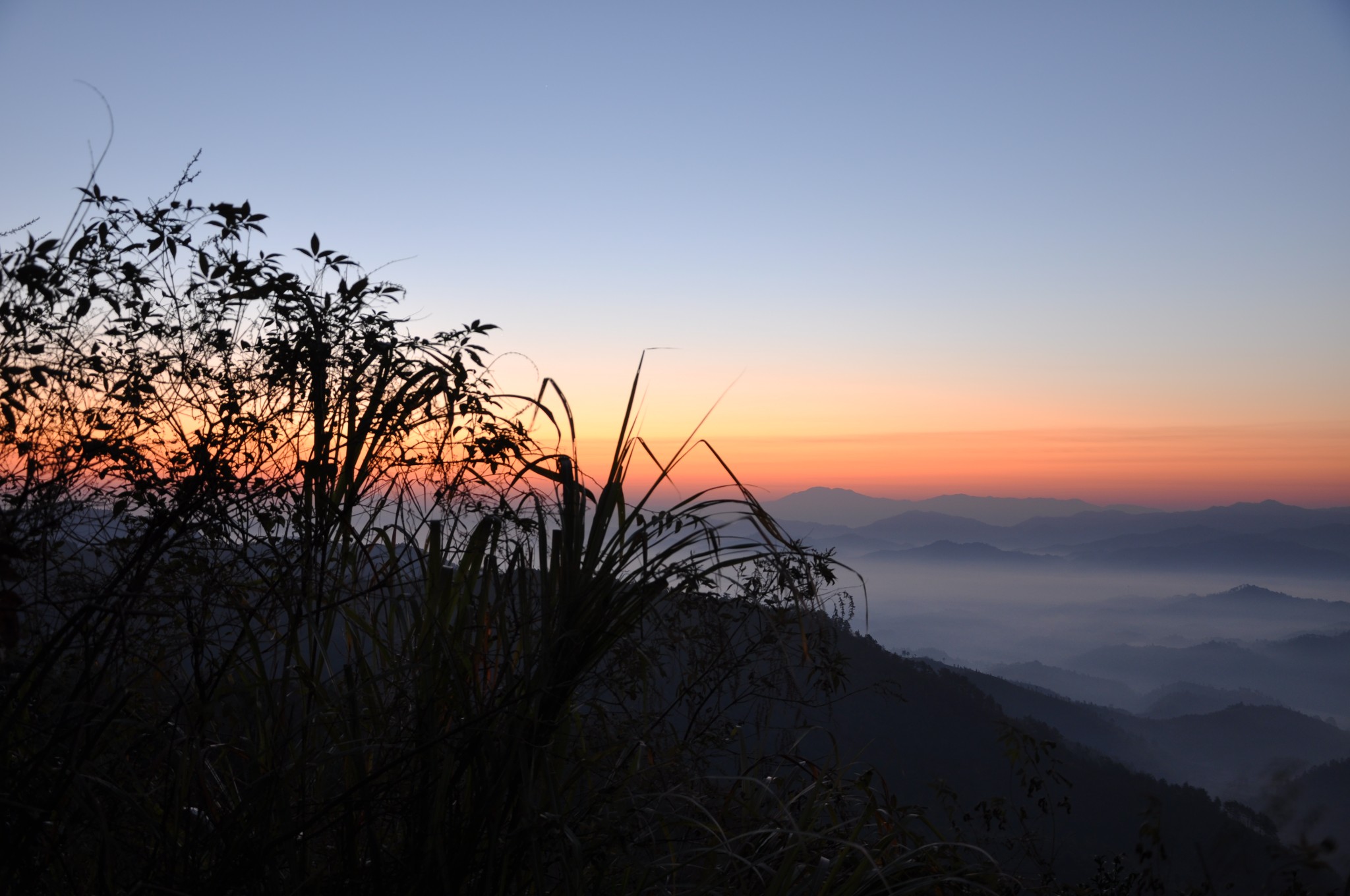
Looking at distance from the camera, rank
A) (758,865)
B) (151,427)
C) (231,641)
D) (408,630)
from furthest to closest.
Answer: (151,427) < (231,641) < (408,630) < (758,865)

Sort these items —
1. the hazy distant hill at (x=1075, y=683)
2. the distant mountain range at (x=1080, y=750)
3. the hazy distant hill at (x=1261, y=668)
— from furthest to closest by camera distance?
the hazy distant hill at (x=1075, y=683)
the hazy distant hill at (x=1261, y=668)
the distant mountain range at (x=1080, y=750)

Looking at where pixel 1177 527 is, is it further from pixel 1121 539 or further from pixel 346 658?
pixel 346 658

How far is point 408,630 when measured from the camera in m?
1.48

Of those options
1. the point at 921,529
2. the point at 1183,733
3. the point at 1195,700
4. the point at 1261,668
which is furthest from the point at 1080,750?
the point at 921,529

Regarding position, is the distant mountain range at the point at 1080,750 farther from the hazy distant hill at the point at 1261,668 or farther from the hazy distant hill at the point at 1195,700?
the hazy distant hill at the point at 1261,668

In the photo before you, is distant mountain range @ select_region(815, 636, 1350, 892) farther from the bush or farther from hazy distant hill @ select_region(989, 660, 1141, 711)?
hazy distant hill @ select_region(989, 660, 1141, 711)

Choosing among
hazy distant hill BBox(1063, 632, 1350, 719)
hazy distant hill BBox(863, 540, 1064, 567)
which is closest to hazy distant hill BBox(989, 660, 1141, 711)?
hazy distant hill BBox(1063, 632, 1350, 719)

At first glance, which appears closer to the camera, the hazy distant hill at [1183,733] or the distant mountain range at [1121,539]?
the hazy distant hill at [1183,733]

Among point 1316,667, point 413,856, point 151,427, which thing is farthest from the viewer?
point 1316,667

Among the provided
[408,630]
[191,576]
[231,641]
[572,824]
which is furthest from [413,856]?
[191,576]

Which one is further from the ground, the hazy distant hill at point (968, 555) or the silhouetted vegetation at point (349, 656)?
the silhouetted vegetation at point (349, 656)

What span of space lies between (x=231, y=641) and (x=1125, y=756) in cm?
4429

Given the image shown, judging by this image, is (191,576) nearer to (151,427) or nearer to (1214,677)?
(151,427)

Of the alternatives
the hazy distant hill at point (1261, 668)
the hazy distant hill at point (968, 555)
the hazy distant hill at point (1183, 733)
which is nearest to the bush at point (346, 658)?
the hazy distant hill at point (1183, 733)
